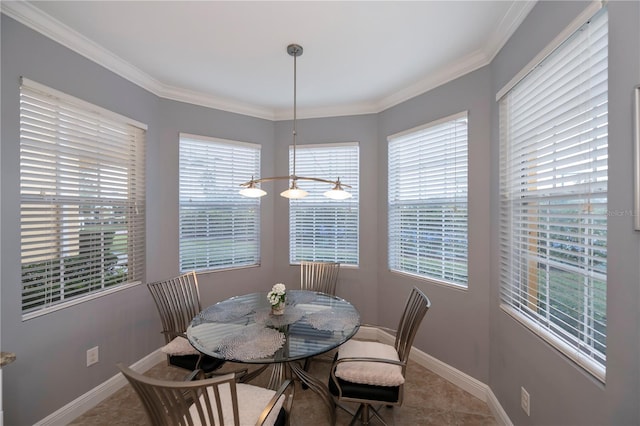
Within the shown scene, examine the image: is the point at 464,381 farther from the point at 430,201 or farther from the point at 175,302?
the point at 175,302

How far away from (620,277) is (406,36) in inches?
76.1

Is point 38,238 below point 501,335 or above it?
above

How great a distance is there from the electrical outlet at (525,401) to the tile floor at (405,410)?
425 millimetres

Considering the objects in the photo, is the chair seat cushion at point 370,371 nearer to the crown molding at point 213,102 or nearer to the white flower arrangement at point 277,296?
the white flower arrangement at point 277,296

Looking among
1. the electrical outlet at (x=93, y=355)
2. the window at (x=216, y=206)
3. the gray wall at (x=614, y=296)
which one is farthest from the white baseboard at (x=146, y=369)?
the window at (x=216, y=206)

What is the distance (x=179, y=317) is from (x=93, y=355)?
0.69 meters

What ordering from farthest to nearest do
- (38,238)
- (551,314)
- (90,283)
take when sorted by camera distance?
1. (90,283)
2. (38,238)
3. (551,314)

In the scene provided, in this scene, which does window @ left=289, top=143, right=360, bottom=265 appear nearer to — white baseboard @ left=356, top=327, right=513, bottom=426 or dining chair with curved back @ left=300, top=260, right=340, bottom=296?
dining chair with curved back @ left=300, top=260, right=340, bottom=296

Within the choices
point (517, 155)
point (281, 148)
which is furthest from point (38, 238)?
point (517, 155)

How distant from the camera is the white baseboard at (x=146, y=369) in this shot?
77.5 inches

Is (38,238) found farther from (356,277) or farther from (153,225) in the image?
(356,277)

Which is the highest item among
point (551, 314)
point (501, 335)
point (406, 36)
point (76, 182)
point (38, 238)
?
point (406, 36)

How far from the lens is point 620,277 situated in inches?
42.3

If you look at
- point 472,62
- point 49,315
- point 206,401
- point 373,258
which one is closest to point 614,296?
point 206,401
